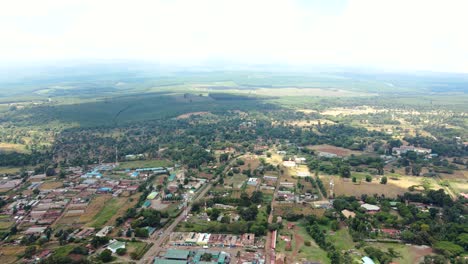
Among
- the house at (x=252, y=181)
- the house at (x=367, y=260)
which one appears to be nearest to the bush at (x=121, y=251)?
the house at (x=252, y=181)

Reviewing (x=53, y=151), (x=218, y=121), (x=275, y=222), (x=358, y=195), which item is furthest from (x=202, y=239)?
(x=218, y=121)

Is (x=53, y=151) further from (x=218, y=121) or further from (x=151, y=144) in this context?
(x=218, y=121)

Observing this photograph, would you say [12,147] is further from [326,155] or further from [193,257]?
[326,155]

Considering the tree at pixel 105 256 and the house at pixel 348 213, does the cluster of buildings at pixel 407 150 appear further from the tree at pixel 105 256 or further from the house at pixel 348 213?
the tree at pixel 105 256

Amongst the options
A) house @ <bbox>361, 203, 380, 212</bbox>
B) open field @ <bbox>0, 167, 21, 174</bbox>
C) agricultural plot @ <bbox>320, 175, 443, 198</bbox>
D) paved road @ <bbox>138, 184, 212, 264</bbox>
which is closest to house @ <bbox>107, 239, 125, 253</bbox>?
paved road @ <bbox>138, 184, 212, 264</bbox>

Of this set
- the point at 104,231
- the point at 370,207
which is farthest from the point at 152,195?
the point at 370,207

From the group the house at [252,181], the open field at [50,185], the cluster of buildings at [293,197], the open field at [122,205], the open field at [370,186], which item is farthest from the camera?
the house at [252,181]
